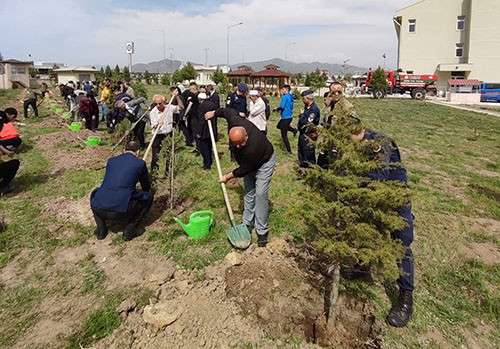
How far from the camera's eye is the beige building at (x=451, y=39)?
38.7 meters

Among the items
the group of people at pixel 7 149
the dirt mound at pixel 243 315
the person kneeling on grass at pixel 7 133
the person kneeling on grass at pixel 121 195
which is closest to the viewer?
the dirt mound at pixel 243 315

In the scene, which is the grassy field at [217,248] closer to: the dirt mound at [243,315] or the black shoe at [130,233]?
the black shoe at [130,233]

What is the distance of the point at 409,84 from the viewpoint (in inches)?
1357

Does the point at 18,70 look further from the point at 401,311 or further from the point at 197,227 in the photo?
the point at 401,311

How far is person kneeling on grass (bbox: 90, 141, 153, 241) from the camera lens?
15.6 feet

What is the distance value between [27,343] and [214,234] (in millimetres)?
2370

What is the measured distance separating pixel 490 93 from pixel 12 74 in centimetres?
4472

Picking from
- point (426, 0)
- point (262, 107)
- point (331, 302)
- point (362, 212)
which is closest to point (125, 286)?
point (331, 302)

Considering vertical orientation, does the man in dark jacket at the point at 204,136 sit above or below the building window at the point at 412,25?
below

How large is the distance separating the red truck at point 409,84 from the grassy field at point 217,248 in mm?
26977

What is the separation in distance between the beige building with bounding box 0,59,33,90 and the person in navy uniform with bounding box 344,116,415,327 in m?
38.3

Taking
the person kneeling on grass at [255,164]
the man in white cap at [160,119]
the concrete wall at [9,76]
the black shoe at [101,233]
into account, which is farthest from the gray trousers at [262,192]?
the concrete wall at [9,76]

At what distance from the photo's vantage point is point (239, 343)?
316cm

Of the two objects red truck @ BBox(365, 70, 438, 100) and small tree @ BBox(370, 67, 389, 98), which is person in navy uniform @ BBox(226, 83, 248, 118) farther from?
red truck @ BBox(365, 70, 438, 100)
